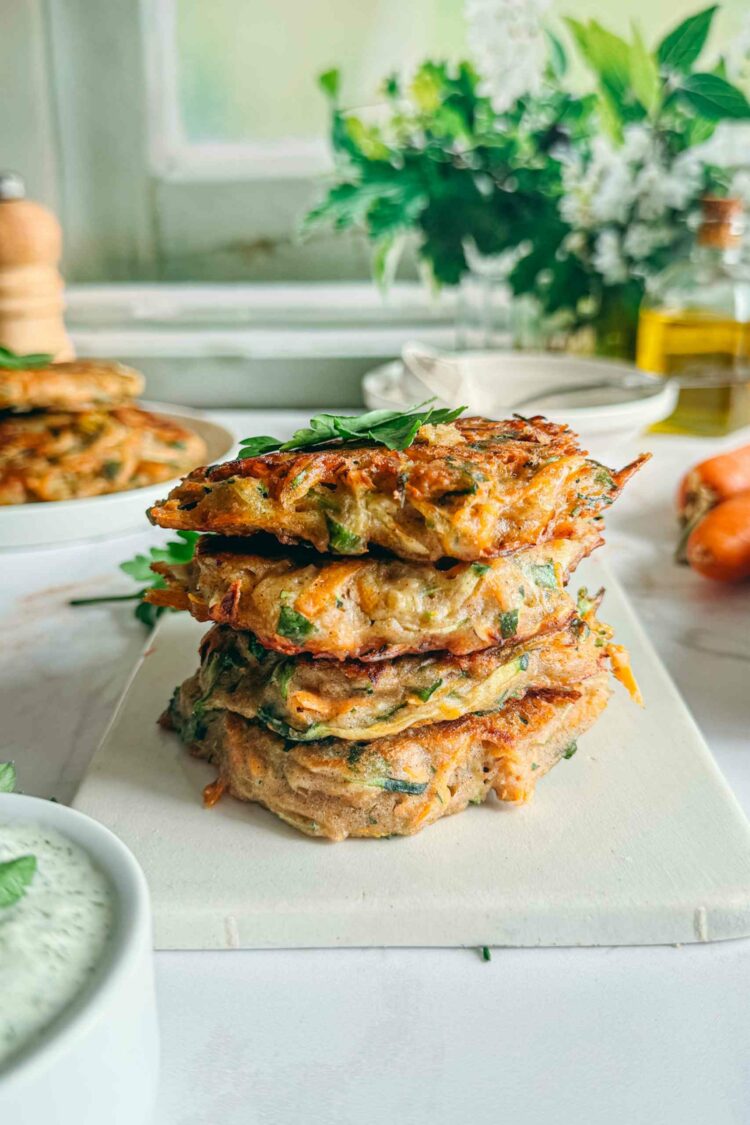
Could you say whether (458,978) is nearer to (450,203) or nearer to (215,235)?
(450,203)

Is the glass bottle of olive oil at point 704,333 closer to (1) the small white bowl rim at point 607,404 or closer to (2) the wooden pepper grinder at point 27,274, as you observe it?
(1) the small white bowl rim at point 607,404

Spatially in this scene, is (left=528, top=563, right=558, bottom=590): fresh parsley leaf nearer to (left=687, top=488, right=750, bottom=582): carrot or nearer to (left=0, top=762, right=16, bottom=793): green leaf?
(left=0, top=762, right=16, bottom=793): green leaf

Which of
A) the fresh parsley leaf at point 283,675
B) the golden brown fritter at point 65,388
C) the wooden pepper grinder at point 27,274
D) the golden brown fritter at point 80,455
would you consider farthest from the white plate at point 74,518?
the fresh parsley leaf at point 283,675

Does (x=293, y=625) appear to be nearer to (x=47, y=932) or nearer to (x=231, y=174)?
(x=47, y=932)

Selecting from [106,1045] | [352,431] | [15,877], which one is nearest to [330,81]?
[352,431]

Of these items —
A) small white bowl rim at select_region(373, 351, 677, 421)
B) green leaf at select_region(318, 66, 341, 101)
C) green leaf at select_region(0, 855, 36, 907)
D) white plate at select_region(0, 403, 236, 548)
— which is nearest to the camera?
green leaf at select_region(0, 855, 36, 907)

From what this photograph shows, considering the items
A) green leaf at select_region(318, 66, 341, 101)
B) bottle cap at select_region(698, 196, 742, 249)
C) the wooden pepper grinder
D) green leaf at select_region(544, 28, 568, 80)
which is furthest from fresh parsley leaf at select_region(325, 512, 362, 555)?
green leaf at select_region(544, 28, 568, 80)
